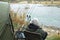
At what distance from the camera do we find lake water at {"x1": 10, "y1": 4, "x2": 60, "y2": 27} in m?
4.66

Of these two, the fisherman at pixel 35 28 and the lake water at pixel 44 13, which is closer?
the fisherman at pixel 35 28

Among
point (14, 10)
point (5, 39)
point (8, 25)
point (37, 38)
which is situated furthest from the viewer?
point (14, 10)

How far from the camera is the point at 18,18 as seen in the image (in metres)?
4.68

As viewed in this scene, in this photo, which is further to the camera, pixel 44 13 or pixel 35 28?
pixel 44 13

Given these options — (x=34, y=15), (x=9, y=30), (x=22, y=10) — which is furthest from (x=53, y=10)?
(x=9, y=30)

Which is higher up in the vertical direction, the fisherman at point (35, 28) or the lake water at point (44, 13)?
the lake water at point (44, 13)

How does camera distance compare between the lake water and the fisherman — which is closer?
the fisherman

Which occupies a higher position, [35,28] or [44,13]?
[44,13]

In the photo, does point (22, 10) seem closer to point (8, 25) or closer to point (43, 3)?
point (43, 3)

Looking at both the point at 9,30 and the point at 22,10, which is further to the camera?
the point at 22,10

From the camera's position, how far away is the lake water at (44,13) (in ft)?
15.3

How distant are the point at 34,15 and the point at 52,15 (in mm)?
463

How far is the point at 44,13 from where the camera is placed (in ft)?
15.4

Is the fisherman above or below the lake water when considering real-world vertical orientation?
below
